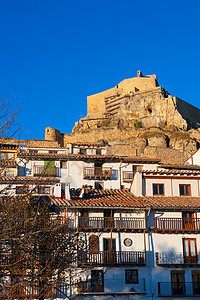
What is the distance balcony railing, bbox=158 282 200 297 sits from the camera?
28.5 m

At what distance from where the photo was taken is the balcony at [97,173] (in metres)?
47.5

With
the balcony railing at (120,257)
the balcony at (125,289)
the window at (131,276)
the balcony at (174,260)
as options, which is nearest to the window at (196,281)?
the balcony at (174,260)

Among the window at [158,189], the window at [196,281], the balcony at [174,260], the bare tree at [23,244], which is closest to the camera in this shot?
the bare tree at [23,244]

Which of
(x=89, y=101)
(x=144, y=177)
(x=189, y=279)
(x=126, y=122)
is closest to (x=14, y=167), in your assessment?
(x=144, y=177)

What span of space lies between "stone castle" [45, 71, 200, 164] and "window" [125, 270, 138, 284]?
156ft

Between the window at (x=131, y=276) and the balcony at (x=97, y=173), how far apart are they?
1933 centimetres

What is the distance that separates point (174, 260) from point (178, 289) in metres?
1.90

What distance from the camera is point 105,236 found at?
29.8 m

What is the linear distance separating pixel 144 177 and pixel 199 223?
6.08 metres

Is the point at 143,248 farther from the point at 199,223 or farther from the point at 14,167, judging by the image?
the point at 14,167

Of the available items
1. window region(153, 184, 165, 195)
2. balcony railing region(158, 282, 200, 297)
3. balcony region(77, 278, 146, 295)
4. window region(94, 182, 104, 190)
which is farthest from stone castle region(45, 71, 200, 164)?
balcony region(77, 278, 146, 295)

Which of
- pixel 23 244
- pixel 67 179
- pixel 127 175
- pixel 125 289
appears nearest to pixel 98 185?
pixel 127 175

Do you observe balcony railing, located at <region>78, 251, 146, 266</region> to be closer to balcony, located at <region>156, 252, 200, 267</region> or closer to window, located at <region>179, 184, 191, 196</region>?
balcony, located at <region>156, 252, 200, 267</region>

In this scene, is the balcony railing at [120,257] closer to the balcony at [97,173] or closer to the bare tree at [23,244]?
the bare tree at [23,244]
